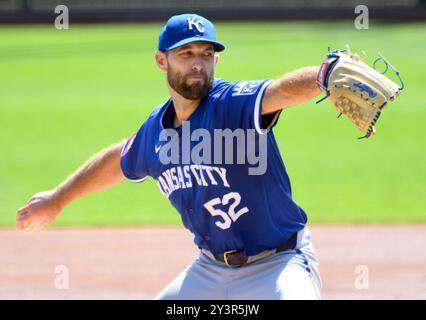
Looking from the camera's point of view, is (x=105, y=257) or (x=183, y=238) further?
(x=183, y=238)

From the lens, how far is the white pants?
13.5 feet

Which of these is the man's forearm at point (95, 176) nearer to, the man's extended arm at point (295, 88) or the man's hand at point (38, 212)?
the man's hand at point (38, 212)

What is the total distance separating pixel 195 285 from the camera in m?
4.34

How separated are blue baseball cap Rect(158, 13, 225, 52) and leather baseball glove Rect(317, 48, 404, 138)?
789mm

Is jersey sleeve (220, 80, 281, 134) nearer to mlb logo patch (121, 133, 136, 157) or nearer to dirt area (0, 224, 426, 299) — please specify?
mlb logo patch (121, 133, 136, 157)

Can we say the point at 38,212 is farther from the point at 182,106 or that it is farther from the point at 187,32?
the point at 187,32

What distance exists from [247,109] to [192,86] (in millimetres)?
359

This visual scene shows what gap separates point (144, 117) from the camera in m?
15.9

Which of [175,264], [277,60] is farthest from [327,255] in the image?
[277,60]

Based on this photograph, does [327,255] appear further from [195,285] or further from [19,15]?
[19,15]

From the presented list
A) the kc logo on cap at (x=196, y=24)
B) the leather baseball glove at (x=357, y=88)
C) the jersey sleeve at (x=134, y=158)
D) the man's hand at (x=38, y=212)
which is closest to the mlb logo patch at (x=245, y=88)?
the kc logo on cap at (x=196, y=24)

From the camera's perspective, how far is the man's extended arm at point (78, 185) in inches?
192

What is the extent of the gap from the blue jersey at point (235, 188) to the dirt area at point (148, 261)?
2692mm
